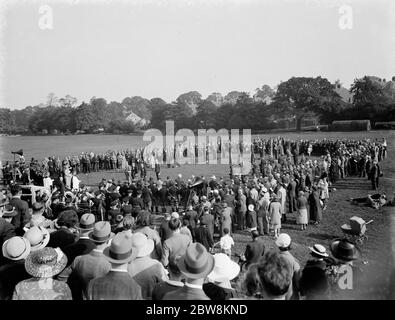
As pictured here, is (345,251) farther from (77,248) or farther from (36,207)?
(36,207)

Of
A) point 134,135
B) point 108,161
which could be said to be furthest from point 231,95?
point 108,161

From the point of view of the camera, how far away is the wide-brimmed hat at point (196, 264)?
4078 mm

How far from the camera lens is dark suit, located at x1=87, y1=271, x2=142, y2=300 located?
13.7 feet

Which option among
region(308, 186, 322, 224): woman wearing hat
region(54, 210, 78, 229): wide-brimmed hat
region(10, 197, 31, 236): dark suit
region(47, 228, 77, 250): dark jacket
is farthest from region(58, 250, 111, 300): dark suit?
region(308, 186, 322, 224): woman wearing hat

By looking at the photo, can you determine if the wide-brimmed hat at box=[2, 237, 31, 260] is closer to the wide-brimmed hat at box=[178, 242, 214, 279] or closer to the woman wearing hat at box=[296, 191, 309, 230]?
the wide-brimmed hat at box=[178, 242, 214, 279]

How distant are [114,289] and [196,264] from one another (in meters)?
1.02

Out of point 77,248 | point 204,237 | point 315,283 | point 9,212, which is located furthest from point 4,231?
point 315,283

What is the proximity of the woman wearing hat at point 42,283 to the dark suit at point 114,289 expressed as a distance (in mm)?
360

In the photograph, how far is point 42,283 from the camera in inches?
170

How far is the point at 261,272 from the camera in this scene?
3611 mm

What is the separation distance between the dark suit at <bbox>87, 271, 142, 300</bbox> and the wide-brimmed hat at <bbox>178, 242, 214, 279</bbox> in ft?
2.10
